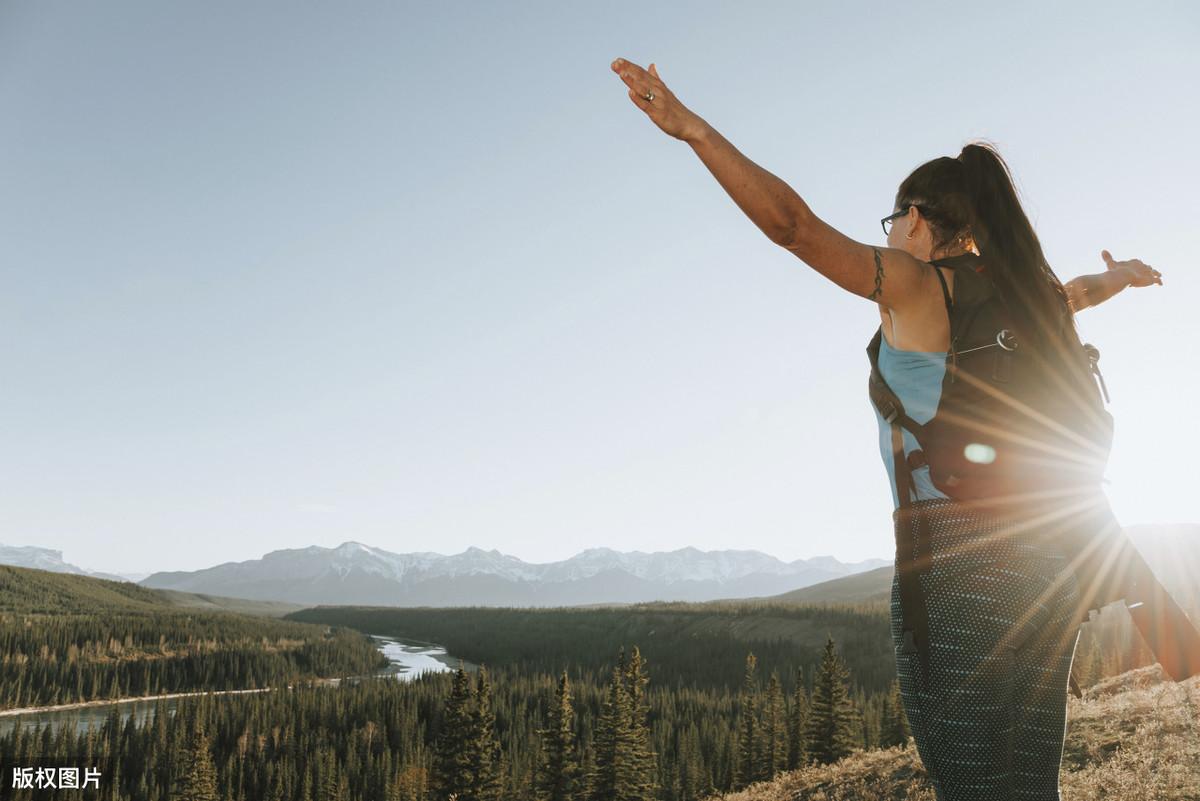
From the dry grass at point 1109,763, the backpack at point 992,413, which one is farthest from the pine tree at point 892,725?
the backpack at point 992,413

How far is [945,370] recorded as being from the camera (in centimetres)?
216

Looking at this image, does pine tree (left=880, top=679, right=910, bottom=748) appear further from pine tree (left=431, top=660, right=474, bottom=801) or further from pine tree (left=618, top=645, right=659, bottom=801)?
pine tree (left=431, top=660, right=474, bottom=801)

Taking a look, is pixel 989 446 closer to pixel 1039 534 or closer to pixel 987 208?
pixel 1039 534

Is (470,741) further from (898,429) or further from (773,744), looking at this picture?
(898,429)

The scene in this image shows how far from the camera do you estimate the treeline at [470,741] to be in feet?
150

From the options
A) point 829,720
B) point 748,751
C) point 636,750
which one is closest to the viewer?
point 636,750

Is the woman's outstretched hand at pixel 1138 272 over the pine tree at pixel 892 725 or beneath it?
over

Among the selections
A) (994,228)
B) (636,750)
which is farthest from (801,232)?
(636,750)

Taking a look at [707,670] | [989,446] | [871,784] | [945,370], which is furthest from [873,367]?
[707,670]

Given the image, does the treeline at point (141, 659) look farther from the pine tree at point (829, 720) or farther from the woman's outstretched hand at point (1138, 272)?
the woman's outstretched hand at point (1138, 272)

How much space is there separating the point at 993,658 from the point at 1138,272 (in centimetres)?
302

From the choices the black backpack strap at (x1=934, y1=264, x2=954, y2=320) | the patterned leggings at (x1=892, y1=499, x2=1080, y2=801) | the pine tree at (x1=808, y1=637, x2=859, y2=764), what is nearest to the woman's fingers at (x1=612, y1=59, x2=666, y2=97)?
the black backpack strap at (x1=934, y1=264, x2=954, y2=320)

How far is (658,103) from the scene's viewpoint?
2.20 m

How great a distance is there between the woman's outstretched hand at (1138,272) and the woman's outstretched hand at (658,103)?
317 centimetres
